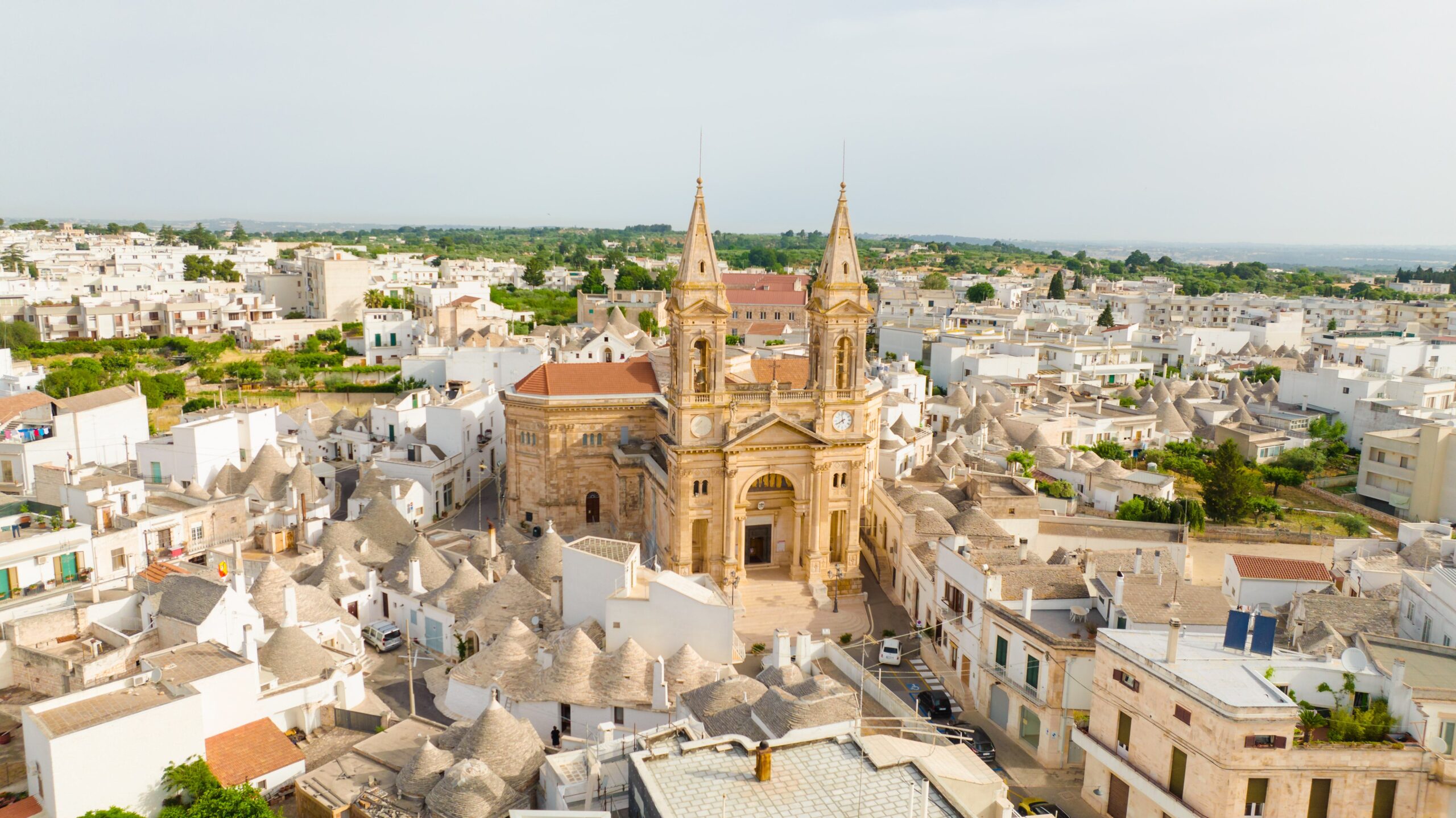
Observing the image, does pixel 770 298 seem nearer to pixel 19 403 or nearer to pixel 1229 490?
pixel 1229 490

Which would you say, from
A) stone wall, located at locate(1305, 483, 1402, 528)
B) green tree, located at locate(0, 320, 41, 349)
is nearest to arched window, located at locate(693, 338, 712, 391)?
stone wall, located at locate(1305, 483, 1402, 528)

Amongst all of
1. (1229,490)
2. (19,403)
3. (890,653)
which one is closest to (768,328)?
(1229,490)

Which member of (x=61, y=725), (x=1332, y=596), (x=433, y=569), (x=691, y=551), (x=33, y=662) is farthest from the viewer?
(x=691, y=551)

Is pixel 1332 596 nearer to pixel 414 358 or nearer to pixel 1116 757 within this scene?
pixel 1116 757

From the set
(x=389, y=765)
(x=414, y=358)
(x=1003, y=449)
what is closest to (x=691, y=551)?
(x=389, y=765)

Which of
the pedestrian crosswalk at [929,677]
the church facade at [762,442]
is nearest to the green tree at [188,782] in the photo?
the church facade at [762,442]

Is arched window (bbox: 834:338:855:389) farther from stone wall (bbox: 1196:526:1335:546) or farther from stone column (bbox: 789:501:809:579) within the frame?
stone wall (bbox: 1196:526:1335:546)

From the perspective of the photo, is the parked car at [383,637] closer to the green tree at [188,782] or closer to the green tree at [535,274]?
the green tree at [188,782]
